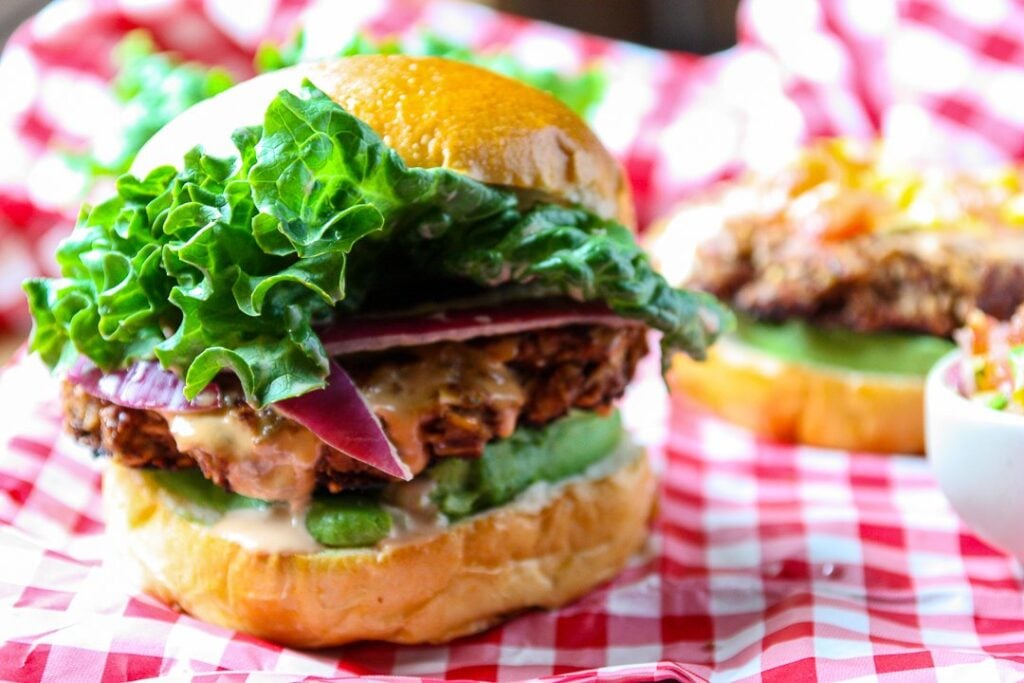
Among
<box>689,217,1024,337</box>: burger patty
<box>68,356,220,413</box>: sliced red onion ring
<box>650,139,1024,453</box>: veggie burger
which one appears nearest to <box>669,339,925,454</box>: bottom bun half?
<box>650,139,1024,453</box>: veggie burger

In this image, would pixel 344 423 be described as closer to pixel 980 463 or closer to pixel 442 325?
pixel 442 325

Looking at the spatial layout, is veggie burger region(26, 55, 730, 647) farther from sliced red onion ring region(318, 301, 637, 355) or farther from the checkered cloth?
the checkered cloth

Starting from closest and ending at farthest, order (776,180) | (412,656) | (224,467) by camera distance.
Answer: (224,467)
(412,656)
(776,180)

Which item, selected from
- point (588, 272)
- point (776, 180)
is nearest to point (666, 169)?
point (776, 180)

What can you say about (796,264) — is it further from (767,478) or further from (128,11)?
(128,11)

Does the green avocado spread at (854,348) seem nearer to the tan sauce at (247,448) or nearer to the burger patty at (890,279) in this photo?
the burger patty at (890,279)

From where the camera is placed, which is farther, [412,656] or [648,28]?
[648,28]

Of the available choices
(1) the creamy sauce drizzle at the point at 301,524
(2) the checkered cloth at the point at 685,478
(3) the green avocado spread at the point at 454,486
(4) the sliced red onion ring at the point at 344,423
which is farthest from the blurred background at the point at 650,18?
(4) the sliced red onion ring at the point at 344,423
